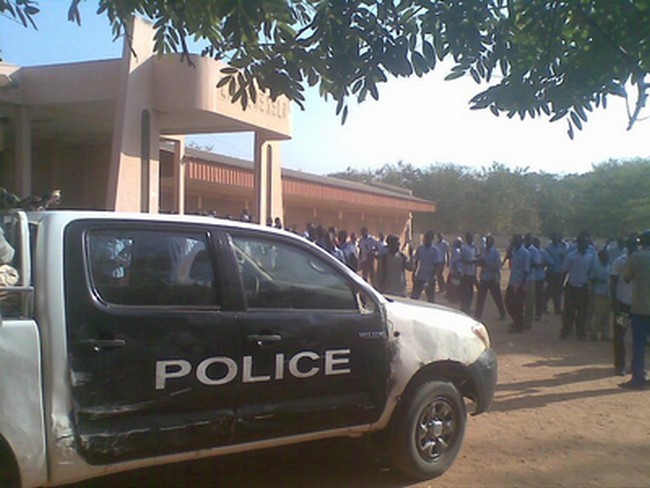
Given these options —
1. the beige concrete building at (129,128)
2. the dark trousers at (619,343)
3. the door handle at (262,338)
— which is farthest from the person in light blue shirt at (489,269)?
the door handle at (262,338)

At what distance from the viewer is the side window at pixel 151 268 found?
3602 mm

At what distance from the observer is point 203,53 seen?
515 centimetres

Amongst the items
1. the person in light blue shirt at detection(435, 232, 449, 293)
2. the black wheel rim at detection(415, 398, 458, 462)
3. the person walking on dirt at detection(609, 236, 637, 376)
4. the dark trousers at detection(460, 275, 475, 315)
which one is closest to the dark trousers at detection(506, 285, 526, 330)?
the dark trousers at detection(460, 275, 475, 315)

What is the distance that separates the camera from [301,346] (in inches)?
A: 163

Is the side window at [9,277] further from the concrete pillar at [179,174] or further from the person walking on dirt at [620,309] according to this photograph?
the concrete pillar at [179,174]

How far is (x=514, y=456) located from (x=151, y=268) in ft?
10.9

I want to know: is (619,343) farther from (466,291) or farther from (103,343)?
(103,343)

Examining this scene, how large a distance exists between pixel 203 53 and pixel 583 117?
291cm

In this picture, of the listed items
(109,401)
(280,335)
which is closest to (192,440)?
(109,401)

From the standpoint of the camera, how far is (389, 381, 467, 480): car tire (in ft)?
15.2

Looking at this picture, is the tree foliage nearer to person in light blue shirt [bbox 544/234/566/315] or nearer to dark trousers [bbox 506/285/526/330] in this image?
person in light blue shirt [bbox 544/234/566/315]

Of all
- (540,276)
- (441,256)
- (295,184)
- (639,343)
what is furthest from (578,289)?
(295,184)

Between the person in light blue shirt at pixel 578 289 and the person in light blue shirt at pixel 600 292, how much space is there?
0.10m

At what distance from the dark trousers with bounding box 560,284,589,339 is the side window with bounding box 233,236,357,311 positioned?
25.1 ft
